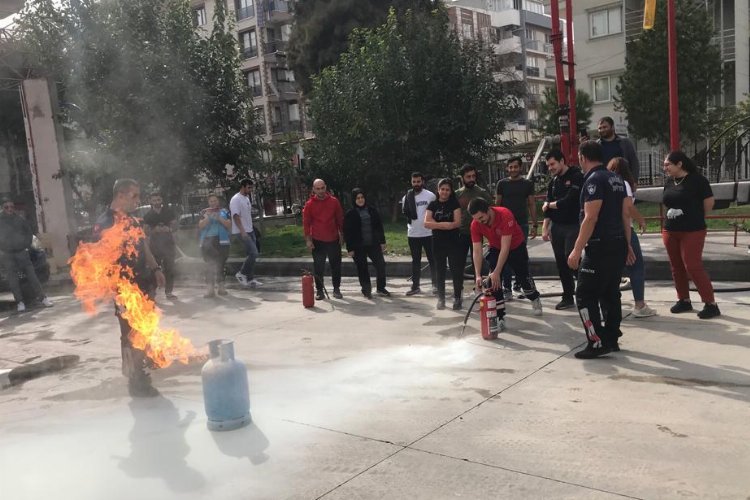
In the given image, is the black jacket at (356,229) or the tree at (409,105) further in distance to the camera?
the tree at (409,105)

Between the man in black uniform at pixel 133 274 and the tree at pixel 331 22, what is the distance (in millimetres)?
21586

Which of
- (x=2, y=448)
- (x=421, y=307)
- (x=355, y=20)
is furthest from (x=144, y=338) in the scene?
(x=355, y=20)

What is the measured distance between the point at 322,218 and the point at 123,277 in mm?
4234

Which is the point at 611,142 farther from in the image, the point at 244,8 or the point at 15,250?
the point at 244,8

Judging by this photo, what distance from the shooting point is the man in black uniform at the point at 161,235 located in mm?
9961

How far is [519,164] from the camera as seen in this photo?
8.23 meters

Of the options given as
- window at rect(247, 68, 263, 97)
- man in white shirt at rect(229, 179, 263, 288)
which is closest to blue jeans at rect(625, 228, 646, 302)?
man in white shirt at rect(229, 179, 263, 288)

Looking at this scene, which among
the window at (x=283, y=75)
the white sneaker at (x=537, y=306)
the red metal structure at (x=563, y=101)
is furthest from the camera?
the window at (x=283, y=75)

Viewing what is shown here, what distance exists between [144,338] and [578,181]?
4.82 meters

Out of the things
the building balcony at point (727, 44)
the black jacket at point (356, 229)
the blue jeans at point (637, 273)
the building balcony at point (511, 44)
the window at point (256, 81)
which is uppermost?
the building balcony at point (511, 44)

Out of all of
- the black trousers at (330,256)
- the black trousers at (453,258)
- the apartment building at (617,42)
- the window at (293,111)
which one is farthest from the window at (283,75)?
the black trousers at (453,258)

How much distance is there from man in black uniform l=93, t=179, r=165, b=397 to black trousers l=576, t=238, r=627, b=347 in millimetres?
3688

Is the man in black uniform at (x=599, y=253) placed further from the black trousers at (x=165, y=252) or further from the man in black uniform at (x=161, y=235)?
the black trousers at (x=165, y=252)

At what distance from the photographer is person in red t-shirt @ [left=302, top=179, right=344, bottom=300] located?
9.45 metres
